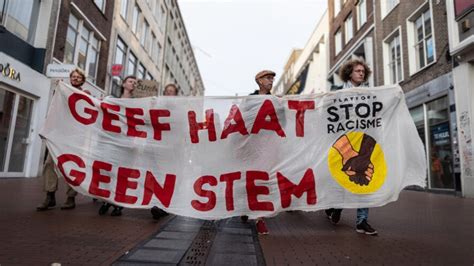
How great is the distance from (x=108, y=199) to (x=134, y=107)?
123cm

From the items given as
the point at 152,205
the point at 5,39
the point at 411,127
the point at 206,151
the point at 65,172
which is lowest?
the point at 152,205

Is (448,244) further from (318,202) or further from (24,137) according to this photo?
(24,137)

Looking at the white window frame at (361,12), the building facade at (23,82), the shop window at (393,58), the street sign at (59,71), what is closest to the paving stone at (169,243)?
the building facade at (23,82)

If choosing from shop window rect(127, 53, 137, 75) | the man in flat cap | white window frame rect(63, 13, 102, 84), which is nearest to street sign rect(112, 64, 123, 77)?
white window frame rect(63, 13, 102, 84)

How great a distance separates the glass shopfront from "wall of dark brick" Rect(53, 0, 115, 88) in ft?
47.2

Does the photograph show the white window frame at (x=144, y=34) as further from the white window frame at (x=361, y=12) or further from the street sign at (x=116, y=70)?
the white window frame at (x=361, y=12)

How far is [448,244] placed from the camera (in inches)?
136

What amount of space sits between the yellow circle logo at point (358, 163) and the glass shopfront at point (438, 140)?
9.00 m

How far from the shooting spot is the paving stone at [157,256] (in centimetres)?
268

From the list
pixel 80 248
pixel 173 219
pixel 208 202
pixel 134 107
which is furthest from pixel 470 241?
pixel 134 107

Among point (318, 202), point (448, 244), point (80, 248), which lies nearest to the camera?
point (80, 248)

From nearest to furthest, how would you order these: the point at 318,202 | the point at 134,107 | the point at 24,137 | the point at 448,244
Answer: the point at 448,244, the point at 318,202, the point at 134,107, the point at 24,137

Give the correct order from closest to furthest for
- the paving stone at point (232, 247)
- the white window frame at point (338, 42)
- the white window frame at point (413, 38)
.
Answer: the paving stone at point (232, 247), the white window frame at point (413, 38), the white window frame at point (338, 42)

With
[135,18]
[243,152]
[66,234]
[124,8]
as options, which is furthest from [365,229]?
[135,18]
